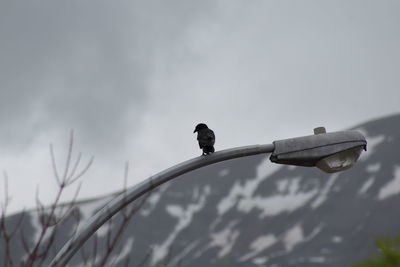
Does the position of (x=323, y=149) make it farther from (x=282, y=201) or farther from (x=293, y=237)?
(x=282, y=201)

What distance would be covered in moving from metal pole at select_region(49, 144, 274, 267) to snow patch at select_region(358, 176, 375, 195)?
4213 inches

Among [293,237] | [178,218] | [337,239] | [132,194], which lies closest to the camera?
[132,194]

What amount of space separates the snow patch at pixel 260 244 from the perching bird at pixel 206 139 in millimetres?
101978

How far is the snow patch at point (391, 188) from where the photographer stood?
106 metres

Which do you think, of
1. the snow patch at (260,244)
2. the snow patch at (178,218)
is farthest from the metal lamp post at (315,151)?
the snow patch at (178,218)

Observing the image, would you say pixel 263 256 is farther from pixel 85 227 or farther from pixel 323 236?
pixel 85 227

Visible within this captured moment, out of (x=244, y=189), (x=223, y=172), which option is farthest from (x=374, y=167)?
(x=223, y=172)

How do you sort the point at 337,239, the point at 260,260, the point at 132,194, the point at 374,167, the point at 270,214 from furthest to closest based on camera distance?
the point at 270,214
the point at 374,167
the point at 260,260
the point at 337,239
the point at 132,194

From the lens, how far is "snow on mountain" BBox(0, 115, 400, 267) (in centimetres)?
10081

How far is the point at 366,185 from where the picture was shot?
370 feet

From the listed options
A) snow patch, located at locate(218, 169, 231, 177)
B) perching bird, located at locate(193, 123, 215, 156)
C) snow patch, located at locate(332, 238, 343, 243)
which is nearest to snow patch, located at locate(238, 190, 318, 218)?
snow patch, located at locate(218, 169, 231, 177)

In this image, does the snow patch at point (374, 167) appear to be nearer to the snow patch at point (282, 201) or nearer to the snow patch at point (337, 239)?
the snow patch at point (282, 201)

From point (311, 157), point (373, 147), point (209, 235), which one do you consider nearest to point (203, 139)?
point (311, 157)

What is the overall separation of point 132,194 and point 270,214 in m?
114
